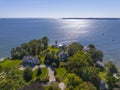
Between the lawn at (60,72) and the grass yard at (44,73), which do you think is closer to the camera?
the lawn at (60,72)

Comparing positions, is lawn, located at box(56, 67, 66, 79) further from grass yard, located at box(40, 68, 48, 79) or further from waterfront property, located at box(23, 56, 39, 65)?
waterfront property, located at box(23, 56, 39, 65)

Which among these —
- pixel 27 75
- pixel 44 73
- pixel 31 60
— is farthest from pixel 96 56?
pixel 27 75

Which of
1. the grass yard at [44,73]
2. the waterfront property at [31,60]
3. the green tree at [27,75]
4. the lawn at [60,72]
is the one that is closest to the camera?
the green tree at [27,75]

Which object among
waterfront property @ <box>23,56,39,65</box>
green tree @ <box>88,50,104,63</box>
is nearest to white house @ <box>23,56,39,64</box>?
waterfront property @ <box>23,56,39,65</box>

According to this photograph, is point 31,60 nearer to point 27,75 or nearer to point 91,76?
point 27,75

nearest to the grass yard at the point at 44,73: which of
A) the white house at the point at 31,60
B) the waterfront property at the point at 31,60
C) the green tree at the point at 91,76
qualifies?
the waterfront property at the point at 31,60

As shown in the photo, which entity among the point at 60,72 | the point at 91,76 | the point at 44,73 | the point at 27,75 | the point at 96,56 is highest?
the point at 91,76

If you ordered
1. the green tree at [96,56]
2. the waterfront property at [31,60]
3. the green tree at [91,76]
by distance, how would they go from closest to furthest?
the green tree at [91,76], the waterfront property at [31,60], the green tree at [96,56]

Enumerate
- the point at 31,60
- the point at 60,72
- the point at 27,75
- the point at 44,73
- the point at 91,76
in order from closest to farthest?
the point at 91,76 < the point at 27,75 < the point at 44,73 < the point at 60,72 < the point at 31,60

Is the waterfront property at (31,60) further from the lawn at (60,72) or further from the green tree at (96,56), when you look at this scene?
the green tree at (96,56)
